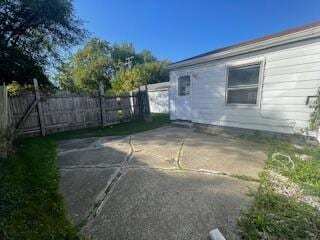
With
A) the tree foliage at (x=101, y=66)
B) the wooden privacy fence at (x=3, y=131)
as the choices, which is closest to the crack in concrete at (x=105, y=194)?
the wooden privacy fence at (x=3, y=131)

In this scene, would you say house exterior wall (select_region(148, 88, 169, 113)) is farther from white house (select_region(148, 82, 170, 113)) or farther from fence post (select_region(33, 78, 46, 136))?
fence post (select_region(33, 78, 46, 136))

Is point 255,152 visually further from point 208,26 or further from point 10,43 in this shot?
point 208,26

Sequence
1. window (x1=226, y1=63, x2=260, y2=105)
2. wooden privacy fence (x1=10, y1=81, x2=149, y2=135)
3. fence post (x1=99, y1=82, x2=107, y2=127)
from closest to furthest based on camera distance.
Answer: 1. window (x1=226, y1=63, x2=260, y2=105)
2. wooden privacy fence (x1=10, y1=81, x2=149, y2=135)
3. fence post (x1=99, y1=82, x2=107, y2=127)

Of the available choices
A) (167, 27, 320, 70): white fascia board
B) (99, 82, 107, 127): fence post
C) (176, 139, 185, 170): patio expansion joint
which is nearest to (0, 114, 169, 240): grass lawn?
(176, 139, 185, 170): patio expansion joint

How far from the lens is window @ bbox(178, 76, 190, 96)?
7767 mm

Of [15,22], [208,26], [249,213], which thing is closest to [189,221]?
[249,213]

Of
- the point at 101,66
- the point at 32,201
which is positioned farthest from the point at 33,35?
the point at 101,66

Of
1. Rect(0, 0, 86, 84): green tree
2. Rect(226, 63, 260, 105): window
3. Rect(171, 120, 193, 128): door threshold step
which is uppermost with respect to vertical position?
Rect(0, 0, 86, 84): green tree

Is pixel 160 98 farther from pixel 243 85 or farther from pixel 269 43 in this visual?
pixel 269 43

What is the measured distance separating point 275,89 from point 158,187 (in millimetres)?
4313

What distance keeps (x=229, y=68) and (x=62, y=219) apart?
19.5ft

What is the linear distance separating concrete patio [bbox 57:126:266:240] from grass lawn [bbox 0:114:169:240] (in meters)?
0.15

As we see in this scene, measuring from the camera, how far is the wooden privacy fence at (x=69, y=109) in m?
6.50

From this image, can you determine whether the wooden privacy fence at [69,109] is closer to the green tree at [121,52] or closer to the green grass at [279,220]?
the green grass at [279,220]
